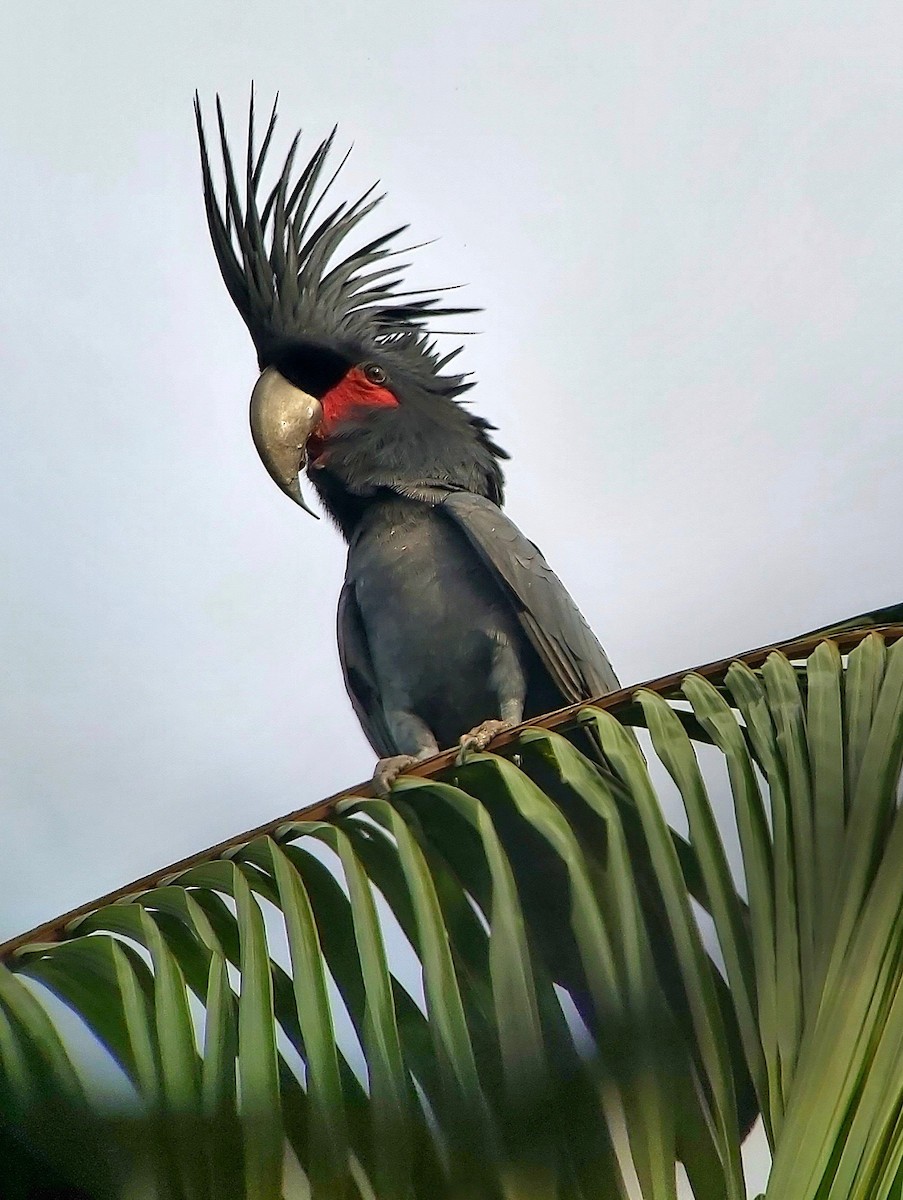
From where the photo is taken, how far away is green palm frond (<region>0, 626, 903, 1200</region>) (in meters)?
0.61

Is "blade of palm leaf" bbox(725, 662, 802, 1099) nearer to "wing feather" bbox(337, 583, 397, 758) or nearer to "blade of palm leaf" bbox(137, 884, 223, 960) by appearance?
"blade of palm leaf" bbox(137, 884, 223, 960)

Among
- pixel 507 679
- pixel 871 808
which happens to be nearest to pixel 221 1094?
pixel 871 808

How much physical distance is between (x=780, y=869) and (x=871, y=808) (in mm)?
76

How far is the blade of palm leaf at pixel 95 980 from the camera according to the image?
0.71 meters

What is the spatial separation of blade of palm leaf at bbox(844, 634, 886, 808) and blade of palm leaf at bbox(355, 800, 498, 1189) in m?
0.32

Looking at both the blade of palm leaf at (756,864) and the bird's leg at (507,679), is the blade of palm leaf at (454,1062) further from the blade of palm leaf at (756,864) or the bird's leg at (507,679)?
the bird's leg at (507,679)

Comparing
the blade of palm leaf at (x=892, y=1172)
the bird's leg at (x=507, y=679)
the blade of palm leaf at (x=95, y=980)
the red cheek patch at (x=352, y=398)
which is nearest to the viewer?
the blade of palm leaf at (x=892, y=1172)

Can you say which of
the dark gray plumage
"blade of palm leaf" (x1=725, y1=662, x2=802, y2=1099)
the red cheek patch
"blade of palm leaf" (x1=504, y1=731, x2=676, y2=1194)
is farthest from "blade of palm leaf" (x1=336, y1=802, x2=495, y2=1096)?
the red cheek patch

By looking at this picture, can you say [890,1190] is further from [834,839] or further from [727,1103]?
[834,839]

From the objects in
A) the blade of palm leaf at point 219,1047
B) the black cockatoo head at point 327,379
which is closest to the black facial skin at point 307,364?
the black cockatoo head at point 327,379

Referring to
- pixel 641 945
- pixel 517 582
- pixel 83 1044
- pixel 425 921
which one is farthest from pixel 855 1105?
pixel 517 582

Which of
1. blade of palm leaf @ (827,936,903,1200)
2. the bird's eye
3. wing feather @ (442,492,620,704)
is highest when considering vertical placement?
the bird's eye

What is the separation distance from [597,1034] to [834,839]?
210 millimetres

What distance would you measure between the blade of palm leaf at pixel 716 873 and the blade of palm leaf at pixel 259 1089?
28cm
